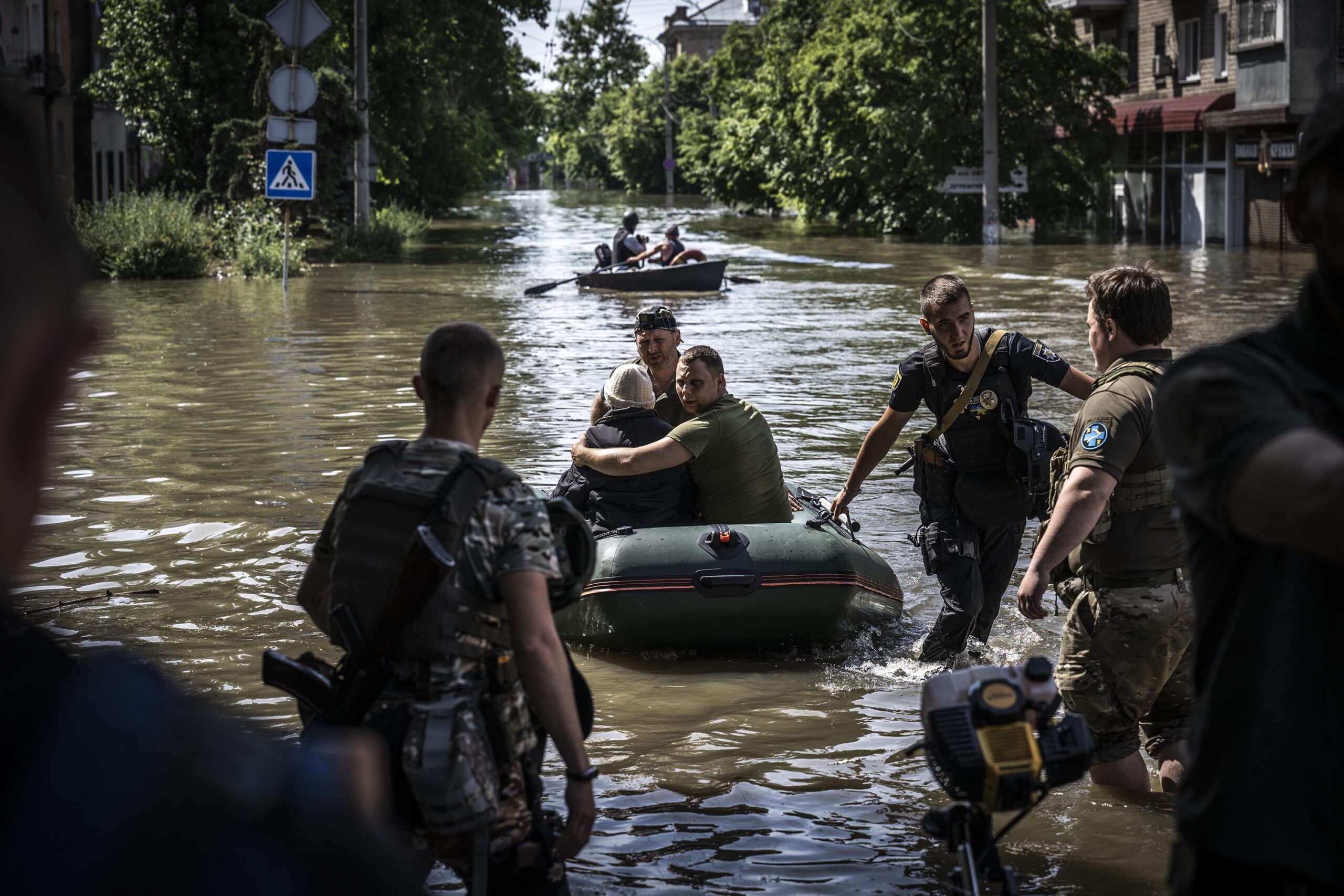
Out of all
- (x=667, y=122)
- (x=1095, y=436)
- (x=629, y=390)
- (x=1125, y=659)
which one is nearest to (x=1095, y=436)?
(x=1095, y=436)

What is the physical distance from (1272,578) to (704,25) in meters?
121

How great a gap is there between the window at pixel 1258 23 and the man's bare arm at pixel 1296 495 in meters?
32.0

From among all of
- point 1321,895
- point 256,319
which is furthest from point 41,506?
point 256,319

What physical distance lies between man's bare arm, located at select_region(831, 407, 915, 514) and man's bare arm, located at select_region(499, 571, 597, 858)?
135 inches

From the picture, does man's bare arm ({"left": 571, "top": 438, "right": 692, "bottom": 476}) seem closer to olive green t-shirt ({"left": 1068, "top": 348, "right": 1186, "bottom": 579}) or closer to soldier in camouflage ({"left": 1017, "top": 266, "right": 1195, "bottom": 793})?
soldier in camouflage ({"left": 1017, "top": 266, "right": 1195, "bottom": 793})

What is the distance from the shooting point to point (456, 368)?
11.0ft

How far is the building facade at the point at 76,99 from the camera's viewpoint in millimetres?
36219

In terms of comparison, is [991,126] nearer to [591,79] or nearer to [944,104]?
[944,104]

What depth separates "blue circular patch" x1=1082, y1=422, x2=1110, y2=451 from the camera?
→ 461 centimetres

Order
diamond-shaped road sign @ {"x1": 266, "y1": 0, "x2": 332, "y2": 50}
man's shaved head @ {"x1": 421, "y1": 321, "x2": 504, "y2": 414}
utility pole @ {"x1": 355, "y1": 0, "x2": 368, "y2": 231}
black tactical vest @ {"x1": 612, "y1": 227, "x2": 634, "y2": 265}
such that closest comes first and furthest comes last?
man's shaved head @ {"x1": 421, "y1": 321, "x2": 504, "y2": 414} → diamond-shaped road sign @ {"x1": 266, "y1": 0, "x2": 332, "y2": 50} → black tactical vest @ {"x1": 612, "y1": 227, "x2": 634, "y2": 265} → utility pole @ {"x1": 355, "y1": 0, "x2": 368, "y2": 231}

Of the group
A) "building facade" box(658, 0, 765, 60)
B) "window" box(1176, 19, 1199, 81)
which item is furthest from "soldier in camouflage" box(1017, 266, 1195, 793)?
"building facade" box(658, 0, 765, 60)

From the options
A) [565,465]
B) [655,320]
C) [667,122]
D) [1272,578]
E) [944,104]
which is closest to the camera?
[1272,578]

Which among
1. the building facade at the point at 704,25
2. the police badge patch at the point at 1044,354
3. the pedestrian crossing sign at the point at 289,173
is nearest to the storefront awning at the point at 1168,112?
the pedestrian crossing sign at the point at 289,173

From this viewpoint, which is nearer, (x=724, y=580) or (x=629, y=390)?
(x=724, y=580)
